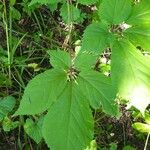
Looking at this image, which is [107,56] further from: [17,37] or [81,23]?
[17,37]

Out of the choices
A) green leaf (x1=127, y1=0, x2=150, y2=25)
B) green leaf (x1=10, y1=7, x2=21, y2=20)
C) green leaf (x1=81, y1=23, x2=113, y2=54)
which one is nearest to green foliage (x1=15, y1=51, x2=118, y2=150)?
green leaf (x1=81, y1=23, x2=113, y2=54)

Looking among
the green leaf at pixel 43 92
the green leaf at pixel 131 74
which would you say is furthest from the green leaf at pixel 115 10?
the green leaf at pixel 43 92

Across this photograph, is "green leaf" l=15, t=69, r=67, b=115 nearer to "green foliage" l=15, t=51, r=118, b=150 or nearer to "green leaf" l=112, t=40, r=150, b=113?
"green foliage" l=15, t=51, r=118, b=150

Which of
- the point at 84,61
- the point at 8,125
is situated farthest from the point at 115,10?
the point at 8,125

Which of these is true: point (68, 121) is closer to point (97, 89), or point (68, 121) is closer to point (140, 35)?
point (97, 89)

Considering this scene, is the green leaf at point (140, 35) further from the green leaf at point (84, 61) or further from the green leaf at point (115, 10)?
the green leaf at point (84, 61)

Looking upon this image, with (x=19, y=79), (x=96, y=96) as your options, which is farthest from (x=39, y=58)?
(x=96, y=96)

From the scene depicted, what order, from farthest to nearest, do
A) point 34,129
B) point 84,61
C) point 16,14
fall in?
point 16,14 < point 34,129 < point 84,61
